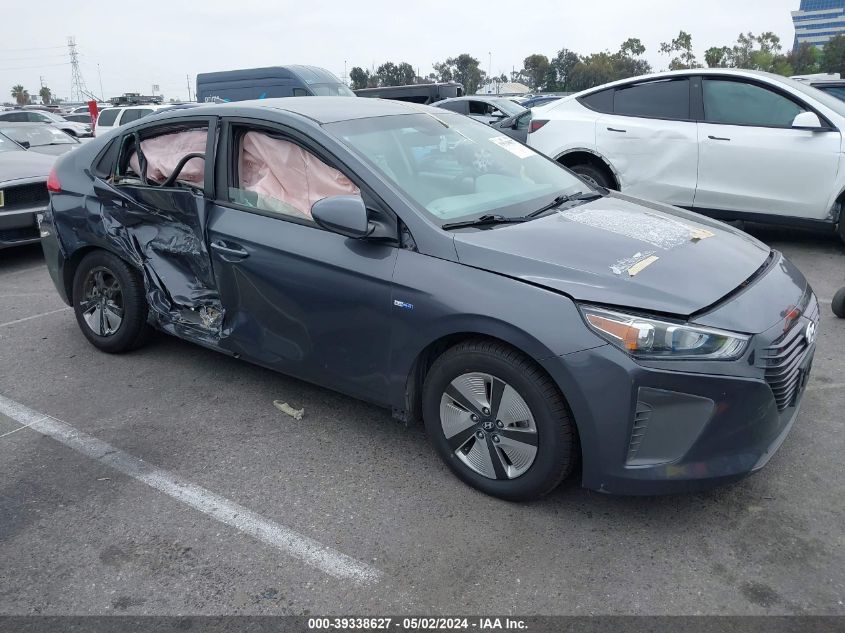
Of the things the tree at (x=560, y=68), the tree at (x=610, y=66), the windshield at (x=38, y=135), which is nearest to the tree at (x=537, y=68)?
the tree at (x=560, y=68)

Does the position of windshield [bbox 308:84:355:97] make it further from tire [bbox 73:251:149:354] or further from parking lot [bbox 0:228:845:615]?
parking lot [bbox 0:228:845:615]

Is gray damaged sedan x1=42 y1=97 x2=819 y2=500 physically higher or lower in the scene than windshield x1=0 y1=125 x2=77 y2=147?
lower

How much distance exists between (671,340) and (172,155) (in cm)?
304

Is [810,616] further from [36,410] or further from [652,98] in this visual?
[652,98]

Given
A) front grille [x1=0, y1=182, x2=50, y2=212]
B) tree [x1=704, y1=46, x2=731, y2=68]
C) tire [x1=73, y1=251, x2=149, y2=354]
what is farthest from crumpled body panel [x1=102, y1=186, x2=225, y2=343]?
tree [x1=704, y1=46, x2=731, y2=68]

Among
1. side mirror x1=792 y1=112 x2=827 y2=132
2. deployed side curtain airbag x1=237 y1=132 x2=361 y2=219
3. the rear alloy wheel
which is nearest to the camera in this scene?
deployed side curtain airbag x1=237 y1=132 x2=361 y2=219

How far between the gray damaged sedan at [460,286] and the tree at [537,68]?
8560cm

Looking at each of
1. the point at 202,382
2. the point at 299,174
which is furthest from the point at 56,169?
the point at 299,174

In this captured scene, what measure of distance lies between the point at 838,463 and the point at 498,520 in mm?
1626

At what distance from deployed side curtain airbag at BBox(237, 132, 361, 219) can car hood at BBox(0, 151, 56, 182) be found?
4655mm

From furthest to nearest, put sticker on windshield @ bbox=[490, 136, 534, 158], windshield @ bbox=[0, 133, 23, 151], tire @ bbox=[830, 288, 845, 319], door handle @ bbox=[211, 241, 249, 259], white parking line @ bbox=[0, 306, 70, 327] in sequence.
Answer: windshield @ bbox=[0, 133, 23, 151], white parking line @ bbox=[0, 306, 70, 327], tire @ bbox=[830, 288, 845, 319], sticker on windshield @ bbox=[490, 136, 534, 158], door handle @ bbox=[211, 241, 249, 259]

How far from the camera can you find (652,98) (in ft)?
23.8

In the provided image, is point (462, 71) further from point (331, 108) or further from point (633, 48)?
point (331, 108)

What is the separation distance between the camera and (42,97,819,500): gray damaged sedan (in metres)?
2.62
